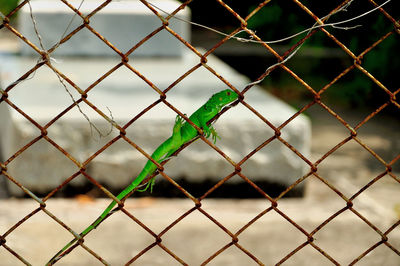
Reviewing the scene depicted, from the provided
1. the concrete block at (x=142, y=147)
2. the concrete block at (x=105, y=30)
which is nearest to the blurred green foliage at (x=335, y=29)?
the concrete block at (x=142, y=147)

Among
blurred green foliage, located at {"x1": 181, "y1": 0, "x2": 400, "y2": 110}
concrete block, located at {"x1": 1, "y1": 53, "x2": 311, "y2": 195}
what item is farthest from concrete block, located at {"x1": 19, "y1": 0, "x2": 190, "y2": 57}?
blurred green foliage, located at {"x1": 181, "y1": 0, "x2": 400, "y2": 110}

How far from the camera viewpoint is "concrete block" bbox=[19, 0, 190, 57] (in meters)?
7.27

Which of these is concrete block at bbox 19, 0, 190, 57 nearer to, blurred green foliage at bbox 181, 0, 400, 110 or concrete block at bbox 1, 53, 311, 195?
concrete block at bbox 1, 53, 311, 195

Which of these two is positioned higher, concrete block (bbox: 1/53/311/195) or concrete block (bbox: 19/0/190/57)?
concrete block (bbox: 19/0/190/57)

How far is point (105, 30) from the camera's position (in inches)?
294

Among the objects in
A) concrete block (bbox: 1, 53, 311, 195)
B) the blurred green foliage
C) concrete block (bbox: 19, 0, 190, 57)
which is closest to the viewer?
the blurred green foliage

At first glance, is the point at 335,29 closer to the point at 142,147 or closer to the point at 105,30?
the point at 142,147

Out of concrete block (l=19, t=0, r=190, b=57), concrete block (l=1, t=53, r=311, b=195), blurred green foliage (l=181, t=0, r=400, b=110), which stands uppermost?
concrete block (l=19, t=0, r=190, b=57)

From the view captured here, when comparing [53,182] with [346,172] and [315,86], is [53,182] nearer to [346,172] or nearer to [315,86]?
[346,172]

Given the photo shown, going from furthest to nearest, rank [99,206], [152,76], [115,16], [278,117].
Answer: [115,16] < [152,76] < [278,117] < [99,206]

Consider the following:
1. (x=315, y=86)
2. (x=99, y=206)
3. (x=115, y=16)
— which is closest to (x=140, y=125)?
(x=99, y=206)

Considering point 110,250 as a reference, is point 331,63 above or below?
above

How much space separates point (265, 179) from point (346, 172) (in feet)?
3.55

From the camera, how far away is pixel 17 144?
3.96 meters
